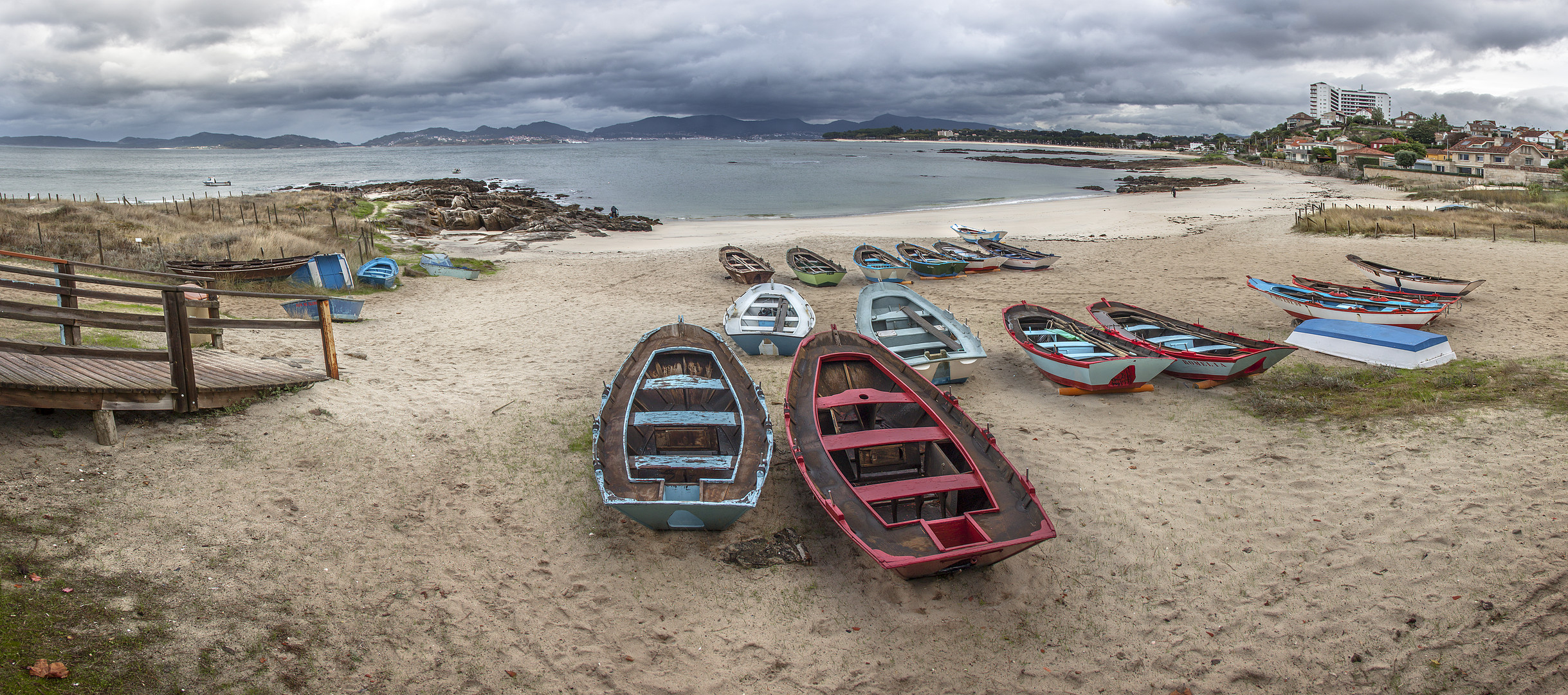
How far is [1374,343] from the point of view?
1116cm

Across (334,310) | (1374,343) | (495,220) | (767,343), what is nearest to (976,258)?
(767,343)

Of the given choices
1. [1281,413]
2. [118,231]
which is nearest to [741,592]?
[1281,413]

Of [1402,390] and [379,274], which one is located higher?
[379,274]

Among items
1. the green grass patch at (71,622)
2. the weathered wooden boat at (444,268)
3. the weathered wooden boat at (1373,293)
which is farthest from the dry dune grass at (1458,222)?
the green grass patch at (71,622)

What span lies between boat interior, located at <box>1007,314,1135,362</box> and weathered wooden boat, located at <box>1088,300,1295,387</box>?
41cm

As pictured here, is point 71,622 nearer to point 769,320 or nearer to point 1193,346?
point 769,320

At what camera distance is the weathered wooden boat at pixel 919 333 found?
11016mm

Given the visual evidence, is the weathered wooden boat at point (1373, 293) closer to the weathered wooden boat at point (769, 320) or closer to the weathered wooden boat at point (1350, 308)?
the weathered wooden boat at point (1350, 308)

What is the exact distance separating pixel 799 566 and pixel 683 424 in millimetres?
2100

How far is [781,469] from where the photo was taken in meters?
8.32

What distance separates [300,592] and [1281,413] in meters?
10.6

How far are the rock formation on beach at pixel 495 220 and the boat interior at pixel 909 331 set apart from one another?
18.3 metres

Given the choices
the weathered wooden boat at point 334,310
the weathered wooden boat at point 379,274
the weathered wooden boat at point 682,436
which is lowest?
the weathered wooden boat at point 682,436

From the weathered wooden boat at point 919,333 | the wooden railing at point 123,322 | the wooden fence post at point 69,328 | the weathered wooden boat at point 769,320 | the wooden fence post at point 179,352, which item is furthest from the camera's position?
the weathered wooden boat at point 769,320
